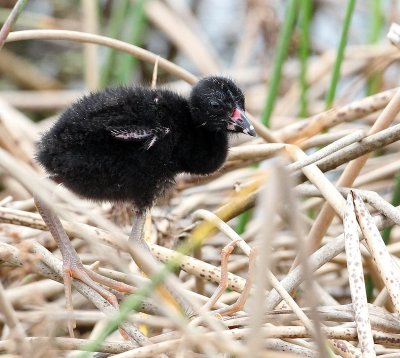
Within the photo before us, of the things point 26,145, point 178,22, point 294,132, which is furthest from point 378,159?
point 178,22

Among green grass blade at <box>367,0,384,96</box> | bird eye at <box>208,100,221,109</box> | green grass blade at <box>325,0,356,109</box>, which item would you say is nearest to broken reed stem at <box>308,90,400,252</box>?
A: bird eye at <box>208,100,221,109</box>

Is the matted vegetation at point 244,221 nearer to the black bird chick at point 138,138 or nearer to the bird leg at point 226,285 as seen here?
the bird leg at point 226,285

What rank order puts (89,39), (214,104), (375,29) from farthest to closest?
(375,29) → (89,39) → (214,104)

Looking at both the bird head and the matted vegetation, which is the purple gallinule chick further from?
the matted vegetation

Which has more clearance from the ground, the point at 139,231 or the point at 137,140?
the point at 137,140

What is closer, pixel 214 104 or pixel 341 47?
pixel 214 104

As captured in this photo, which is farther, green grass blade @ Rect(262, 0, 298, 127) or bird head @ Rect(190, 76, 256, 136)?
green grass blade @ Rect(262, 0, 298, 127)

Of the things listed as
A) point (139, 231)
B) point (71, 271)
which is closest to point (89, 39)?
point (139, 231)

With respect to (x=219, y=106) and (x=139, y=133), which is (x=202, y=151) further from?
(x=139, y=133)
